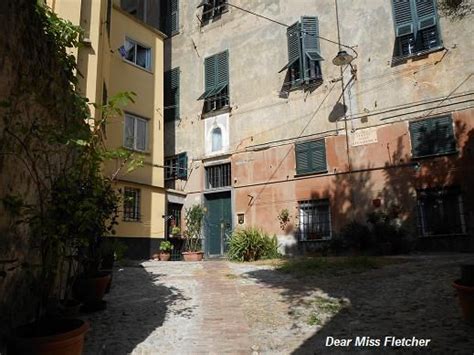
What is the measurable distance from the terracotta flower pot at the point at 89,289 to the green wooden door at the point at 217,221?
9657mm

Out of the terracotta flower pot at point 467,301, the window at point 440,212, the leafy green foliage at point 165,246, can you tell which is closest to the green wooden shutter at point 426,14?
the window at point 440,212

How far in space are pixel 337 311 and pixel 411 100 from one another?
340 inches

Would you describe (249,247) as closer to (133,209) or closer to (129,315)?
(133,209)

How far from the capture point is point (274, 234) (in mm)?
13945

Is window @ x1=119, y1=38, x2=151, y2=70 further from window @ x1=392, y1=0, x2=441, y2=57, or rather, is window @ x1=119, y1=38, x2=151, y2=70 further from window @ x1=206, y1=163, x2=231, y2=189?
window @ x1=392, y1=0, x2=441, y2=57

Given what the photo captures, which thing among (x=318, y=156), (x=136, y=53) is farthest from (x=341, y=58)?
(x=136, y=53)

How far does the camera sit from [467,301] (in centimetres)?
445

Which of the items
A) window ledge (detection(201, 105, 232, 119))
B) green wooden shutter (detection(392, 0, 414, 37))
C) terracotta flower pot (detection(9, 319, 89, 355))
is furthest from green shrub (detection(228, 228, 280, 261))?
terracotta flower pot (detection(9, 319, 89, 355))

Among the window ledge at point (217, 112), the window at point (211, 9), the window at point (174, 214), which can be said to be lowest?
the window at point (174, 214)

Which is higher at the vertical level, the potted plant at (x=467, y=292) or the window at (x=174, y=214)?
the window at (x=174, y=214)

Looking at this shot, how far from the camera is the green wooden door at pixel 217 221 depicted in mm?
15398

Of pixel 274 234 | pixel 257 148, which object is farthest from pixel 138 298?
pixel 257 148

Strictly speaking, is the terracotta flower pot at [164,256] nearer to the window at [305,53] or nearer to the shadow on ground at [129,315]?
the shadow on ground at [129,315]

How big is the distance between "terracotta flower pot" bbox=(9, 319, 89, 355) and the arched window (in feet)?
41.8
